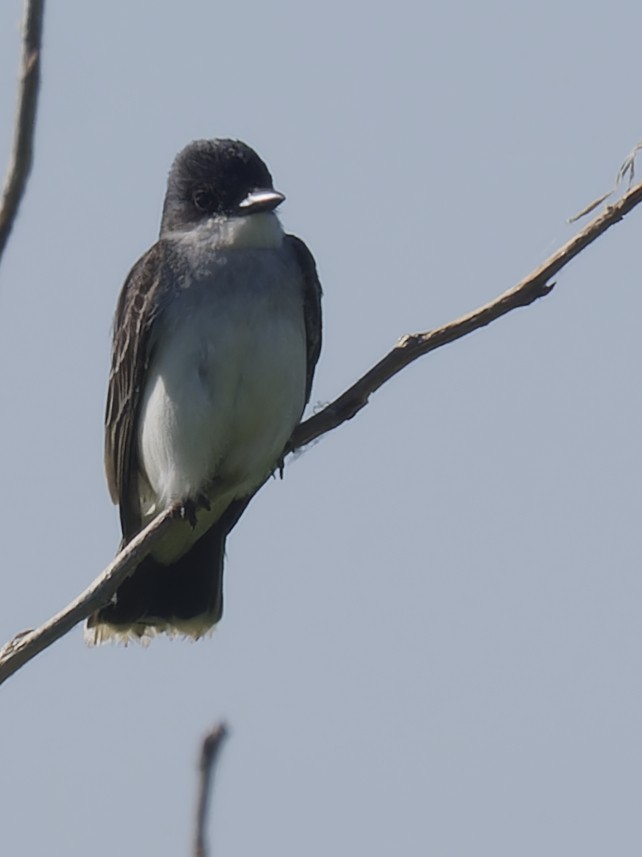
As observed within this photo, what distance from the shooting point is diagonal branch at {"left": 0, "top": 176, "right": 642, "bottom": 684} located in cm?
423

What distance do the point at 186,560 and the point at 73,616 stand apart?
304cm

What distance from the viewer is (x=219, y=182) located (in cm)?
710

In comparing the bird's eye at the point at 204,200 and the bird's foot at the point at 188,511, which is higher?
the bird's eye at the point at 204,200

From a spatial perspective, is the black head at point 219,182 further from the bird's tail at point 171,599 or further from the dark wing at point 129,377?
the bird's tail at point 171,599

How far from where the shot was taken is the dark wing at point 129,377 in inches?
272

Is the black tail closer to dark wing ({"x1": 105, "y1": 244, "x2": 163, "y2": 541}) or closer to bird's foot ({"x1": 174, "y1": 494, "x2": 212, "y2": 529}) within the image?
dark wing ({"x1": 105, "y1": 244, "x2": 163, "y2": 541})

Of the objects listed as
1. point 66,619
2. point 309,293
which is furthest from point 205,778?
point 309,293

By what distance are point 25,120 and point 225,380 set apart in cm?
379

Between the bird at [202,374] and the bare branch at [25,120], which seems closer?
the bare branch at [25,120]

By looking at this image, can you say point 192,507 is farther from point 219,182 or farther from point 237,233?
point 219,182

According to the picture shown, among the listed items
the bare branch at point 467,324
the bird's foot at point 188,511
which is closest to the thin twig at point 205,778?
the bare branch at point 467,324

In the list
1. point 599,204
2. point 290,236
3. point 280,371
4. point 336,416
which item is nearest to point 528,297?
point 599,204

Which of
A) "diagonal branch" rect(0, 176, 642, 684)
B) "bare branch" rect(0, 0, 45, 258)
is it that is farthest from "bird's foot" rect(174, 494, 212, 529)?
"bare branch" rect(0, 0, 45, 258)

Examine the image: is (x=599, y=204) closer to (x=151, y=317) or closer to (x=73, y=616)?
(x=73, y=616)
